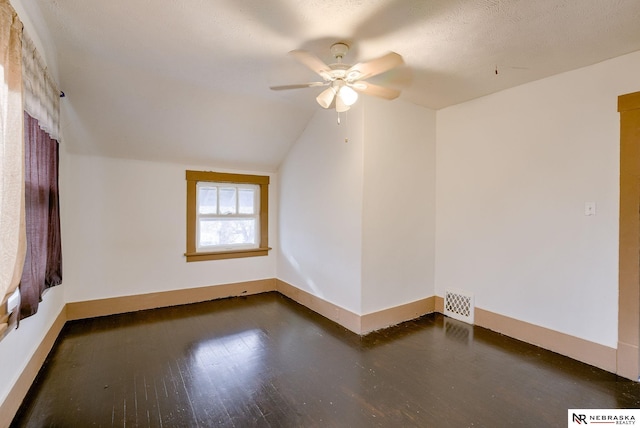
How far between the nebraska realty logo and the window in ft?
12.7

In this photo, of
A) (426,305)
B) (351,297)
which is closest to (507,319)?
(426,305)

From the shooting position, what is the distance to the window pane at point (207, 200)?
4426mm

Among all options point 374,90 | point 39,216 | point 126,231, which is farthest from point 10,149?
point 126,231

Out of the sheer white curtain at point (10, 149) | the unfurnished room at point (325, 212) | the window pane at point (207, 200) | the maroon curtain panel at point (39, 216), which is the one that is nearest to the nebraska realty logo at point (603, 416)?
the unfurnished room at point (325, 212)

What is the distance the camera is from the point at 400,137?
11.6 ft

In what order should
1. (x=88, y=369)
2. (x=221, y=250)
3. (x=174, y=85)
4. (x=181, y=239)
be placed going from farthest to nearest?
(x=221, y=250), (x=181, y=239), (x=174, y=85), (x=88, y=369)

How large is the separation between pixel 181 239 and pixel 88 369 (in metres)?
1.93

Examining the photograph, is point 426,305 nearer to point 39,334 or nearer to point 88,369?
point 88,369

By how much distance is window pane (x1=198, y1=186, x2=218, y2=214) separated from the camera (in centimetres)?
443

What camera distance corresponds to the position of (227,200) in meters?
4.64

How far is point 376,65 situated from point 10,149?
2067 mm

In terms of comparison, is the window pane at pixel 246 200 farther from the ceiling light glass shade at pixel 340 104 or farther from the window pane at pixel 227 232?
the ceiling light glass shade at pixel 340 104

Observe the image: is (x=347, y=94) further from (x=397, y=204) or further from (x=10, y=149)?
(x=10, y=149)

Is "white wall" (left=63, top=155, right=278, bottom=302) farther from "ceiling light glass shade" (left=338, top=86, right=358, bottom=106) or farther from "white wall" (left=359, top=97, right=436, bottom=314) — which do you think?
"ceiling light glass shade" (left=338, top=86, right=358, bottom=106)
